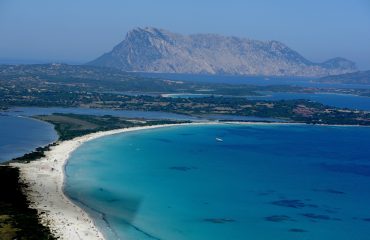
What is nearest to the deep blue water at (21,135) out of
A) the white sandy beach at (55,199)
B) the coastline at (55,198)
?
the coastline at (55,198)

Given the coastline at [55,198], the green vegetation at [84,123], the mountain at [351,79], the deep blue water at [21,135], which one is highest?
the mountain at [351,79]

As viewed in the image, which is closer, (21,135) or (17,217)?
(17,217)

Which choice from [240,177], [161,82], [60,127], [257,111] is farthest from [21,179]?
[161,82]

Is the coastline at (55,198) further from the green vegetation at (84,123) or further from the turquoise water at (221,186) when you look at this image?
the green vegetation at (84,123)

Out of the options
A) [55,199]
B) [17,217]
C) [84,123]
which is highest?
[84,123]

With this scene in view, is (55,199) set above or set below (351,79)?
below

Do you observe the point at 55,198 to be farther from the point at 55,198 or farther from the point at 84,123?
the point at 84,123

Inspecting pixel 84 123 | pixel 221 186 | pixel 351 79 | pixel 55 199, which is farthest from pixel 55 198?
pixel 351 79
